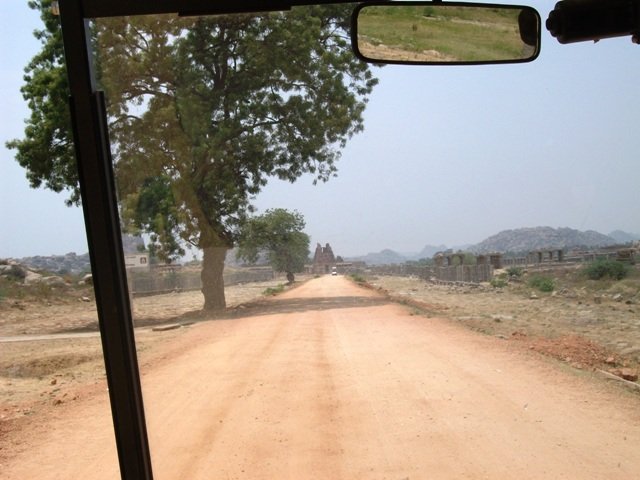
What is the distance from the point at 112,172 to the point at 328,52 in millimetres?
2285

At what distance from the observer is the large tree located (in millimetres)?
4230

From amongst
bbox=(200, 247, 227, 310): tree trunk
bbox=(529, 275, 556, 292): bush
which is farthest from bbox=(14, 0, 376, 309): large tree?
bbox=(529, 275, 556, 292): bush

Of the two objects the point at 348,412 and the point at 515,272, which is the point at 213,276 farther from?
the point at 515,272

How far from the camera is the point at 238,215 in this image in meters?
5.11

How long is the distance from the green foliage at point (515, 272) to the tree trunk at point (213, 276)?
4198 millimetres

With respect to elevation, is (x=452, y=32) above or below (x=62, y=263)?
above

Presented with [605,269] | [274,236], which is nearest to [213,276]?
[274,236]

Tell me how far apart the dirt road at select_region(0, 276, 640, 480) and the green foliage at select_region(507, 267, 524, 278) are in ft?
7.45

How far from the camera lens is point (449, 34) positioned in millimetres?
3422

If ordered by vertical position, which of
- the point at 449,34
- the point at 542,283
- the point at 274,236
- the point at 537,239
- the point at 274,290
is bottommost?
the point at 542,283

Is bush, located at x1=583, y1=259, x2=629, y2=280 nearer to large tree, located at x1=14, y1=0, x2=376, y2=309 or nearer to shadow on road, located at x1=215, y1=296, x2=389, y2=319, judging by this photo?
shadow on road, located at x1=215, y1=296, x2=389, y2=319

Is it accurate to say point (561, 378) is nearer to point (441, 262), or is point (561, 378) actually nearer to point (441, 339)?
point (441, 339)

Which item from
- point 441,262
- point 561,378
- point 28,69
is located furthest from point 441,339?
point 28,69

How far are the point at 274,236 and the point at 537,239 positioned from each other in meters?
2.81
